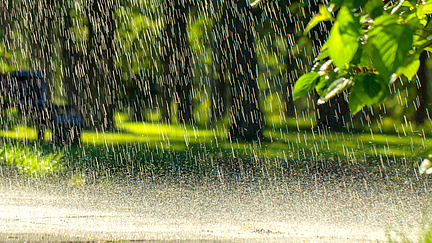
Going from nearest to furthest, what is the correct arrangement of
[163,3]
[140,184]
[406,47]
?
[406,47]
[140,184]
[163,3]

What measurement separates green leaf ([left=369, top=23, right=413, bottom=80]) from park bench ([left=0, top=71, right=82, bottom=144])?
10.3 metres

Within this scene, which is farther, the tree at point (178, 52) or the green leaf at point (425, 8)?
the tree at point (178, 52)

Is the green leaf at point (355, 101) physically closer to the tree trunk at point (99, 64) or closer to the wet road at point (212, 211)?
the wet road at point (212, 211)

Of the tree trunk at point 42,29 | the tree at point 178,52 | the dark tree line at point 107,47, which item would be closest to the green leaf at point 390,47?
the dark tree line at point 107,47

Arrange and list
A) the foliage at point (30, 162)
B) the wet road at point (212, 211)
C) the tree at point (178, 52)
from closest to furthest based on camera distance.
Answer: the wet road at point (212, 211) < the foliage at point (30, 162) < the tree at point (178, 52)

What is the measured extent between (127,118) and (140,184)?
20135 mm

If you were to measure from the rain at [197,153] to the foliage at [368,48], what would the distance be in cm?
3

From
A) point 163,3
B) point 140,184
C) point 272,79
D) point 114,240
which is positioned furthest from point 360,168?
point 272,79

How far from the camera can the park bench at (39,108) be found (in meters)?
11.4

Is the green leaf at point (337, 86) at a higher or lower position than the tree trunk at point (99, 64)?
higher

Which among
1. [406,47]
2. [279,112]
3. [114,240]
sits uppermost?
[406,47]

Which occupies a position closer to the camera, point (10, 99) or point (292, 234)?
point (292, 234)

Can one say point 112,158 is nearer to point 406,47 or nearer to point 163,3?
point 406,47

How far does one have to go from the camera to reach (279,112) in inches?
1160
